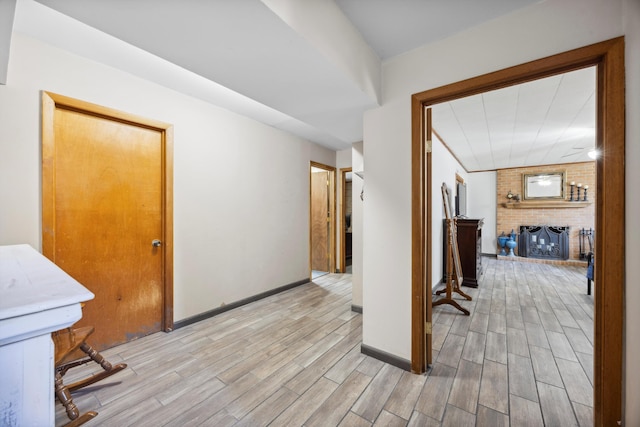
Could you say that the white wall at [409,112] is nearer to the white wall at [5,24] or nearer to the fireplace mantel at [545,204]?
the white wall at [5,24]

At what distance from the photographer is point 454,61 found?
1.63 m

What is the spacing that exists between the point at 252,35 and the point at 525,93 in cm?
266

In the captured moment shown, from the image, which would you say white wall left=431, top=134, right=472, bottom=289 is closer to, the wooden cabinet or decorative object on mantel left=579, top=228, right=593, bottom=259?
A: the wooden cabinet

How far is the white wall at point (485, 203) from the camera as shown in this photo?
6.67 metres

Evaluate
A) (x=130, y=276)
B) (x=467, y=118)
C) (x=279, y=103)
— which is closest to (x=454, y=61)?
(x=279, y=103)

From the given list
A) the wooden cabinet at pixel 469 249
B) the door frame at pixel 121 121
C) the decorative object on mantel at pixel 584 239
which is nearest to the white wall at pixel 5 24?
the door frame at pixel 121 121

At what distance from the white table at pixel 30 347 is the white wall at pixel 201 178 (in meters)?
1.69

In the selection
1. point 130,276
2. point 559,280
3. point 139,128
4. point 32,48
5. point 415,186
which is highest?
point 32,48

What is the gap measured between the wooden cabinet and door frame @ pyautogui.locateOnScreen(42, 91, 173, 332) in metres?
4.19

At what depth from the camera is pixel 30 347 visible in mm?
567

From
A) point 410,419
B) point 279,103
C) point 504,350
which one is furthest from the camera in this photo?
point 504,350

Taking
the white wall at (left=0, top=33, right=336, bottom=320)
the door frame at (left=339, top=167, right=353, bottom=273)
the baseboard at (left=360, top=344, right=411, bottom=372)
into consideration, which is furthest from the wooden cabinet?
the baseboard at (left=360, top=344, right=411, bottom=372)

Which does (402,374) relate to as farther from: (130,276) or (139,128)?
(139,128)

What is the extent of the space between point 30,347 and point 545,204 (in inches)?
326
